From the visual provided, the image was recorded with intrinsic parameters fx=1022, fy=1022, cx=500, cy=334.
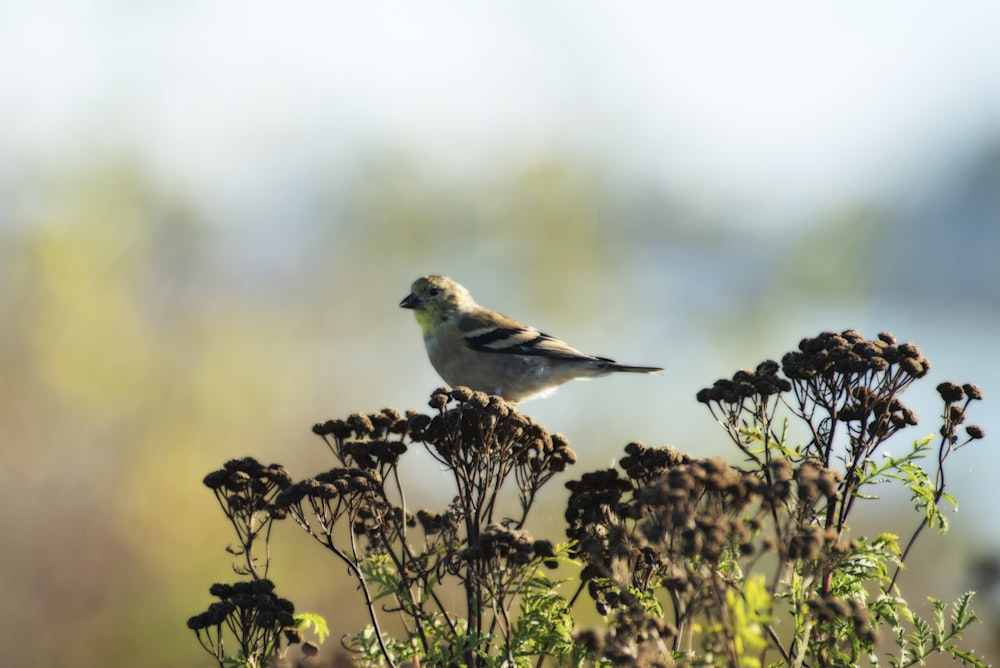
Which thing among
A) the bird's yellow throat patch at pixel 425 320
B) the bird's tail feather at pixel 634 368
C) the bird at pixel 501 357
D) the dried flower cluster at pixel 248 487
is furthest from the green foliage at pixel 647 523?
the bird's yellow throat patch at pixel 425 320

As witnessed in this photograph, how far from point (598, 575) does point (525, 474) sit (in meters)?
0.59

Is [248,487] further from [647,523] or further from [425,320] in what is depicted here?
[425,320]

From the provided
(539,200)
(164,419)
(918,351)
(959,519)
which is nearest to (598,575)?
(918,351)

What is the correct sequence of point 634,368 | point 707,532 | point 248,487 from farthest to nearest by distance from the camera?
point 634,368
point 248,487
point 707,532

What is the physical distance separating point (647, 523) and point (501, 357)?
466 centimetres

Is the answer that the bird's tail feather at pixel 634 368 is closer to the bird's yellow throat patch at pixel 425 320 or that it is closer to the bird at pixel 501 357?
the bird at pixel 501 357

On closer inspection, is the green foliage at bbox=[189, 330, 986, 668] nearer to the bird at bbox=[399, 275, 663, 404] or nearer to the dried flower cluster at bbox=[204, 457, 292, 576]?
the dried flower cluster at bbox=[204, 457, 292, 576]

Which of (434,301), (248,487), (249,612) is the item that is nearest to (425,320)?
(434,301)

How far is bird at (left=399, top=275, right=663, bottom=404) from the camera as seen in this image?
7828 millimetres

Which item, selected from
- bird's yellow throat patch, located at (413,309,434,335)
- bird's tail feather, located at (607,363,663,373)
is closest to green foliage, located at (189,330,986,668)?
bird's tail feather, located at (607,363,663,373)

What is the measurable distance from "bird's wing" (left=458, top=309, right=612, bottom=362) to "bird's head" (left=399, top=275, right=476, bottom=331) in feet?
0.48

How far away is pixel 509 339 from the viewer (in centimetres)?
796

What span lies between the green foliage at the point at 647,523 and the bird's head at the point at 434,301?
3.97m

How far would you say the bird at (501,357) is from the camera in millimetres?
7828
